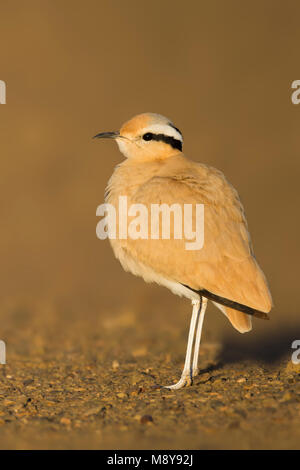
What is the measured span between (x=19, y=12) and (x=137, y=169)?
16.3 m

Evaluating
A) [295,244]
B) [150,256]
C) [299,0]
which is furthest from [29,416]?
[299,0]

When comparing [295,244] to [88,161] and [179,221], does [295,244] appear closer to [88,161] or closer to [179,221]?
[88,161]

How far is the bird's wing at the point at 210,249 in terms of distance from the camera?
18.8 ft

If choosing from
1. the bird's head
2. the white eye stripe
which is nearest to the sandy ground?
the bird's head

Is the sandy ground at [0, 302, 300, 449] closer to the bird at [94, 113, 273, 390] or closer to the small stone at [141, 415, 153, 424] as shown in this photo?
the small stone at [141, 415, 153, 424]

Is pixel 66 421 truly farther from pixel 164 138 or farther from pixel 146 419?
pixel 164 138

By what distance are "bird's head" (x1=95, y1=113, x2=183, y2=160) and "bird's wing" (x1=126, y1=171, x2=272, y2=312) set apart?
1.72ft

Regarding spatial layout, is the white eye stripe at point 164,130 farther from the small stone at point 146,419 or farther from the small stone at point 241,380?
the small stone at point 146,419

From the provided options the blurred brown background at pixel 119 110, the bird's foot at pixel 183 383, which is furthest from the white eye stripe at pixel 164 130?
the blurred brown background at pixel 119 110

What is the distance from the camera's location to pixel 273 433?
185 inches

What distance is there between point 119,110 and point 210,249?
14.1 metres

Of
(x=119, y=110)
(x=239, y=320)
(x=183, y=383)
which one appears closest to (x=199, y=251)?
(x=239, y=320)

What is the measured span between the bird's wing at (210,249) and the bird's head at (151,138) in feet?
1.72

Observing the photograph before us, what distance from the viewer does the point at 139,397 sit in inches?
228
